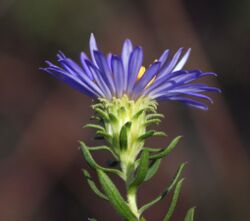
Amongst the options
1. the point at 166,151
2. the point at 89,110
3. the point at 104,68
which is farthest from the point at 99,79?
the point at 89,110

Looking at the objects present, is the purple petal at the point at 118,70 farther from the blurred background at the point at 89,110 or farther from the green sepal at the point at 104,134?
the blurred background at the point at 89,110

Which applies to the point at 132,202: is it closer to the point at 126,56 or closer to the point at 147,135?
the point at 147,135

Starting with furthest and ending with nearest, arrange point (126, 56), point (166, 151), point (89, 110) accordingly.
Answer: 1. point (89, 110)
2. point (126, 56)
3. point (166, 151)

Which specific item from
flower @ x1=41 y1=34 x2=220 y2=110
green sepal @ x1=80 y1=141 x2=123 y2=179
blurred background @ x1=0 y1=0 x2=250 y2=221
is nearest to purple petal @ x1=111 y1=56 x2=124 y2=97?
flower @ x1=41 y1=34 x2=220 y2=110

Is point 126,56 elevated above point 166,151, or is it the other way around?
point 126,56

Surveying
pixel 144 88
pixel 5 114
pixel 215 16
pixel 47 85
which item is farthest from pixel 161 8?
pixel 144 88
